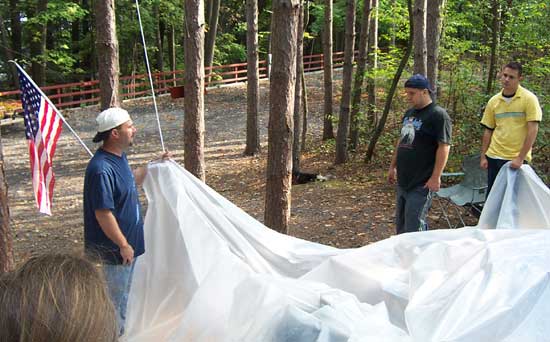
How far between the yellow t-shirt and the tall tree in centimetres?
331

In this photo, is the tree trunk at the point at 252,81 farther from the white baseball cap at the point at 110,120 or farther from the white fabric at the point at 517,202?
the white baseball cap at the point at 110,120

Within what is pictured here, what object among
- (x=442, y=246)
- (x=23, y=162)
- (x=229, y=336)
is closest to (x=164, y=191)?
(x=229, y=336)

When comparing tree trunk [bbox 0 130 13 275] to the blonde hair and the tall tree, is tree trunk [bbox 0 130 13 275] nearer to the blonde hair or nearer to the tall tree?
the blonde hair

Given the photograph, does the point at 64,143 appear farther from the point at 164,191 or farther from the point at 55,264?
the point at 55,264

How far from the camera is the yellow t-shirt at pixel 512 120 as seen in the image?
4.96 metres

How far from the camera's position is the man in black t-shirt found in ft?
14.2

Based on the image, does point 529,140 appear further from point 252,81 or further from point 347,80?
point 252,81

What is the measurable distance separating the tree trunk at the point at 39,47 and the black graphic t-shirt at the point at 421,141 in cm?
1858

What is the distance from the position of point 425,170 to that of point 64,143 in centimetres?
1354

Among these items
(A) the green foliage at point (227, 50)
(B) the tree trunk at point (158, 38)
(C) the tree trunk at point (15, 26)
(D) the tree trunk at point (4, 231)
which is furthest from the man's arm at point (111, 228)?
(A) the green foliage at point (227, 50)

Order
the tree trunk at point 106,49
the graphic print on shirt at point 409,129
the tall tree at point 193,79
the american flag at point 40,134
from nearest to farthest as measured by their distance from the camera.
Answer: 1. the american flag at point 40,134
2. the graphic print on shirt at point 409,129
3. the tree trunk at point 106,49
4. the tall tree at point 193,79

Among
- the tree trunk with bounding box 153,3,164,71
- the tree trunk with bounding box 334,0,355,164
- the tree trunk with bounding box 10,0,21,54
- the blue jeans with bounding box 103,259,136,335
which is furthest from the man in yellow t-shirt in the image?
the tree trunk with bounding box 10,0,21,54

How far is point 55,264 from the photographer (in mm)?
1106

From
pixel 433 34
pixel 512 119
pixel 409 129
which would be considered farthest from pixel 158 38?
pixel 409 129
